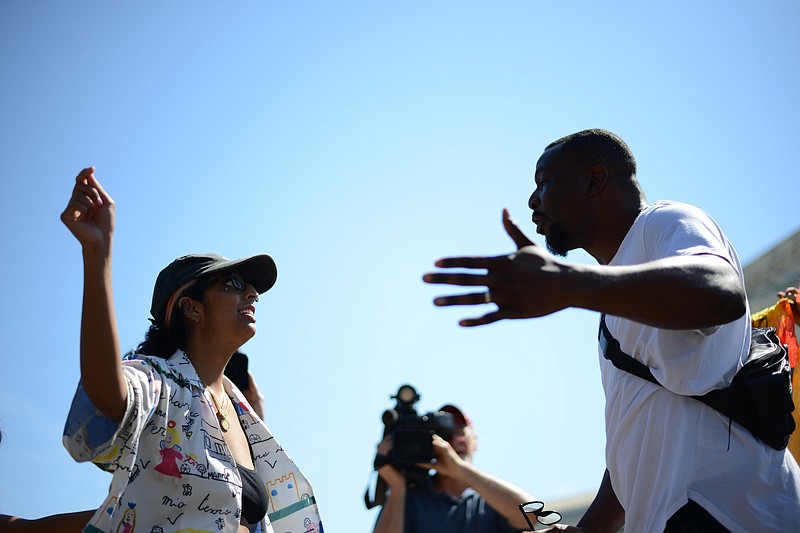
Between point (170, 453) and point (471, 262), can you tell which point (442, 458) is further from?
point (471, 262)

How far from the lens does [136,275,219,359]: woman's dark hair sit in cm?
437

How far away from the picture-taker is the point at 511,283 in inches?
86.7

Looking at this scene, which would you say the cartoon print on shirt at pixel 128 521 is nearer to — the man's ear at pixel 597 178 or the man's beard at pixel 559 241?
the man's beard at pixel 559 241

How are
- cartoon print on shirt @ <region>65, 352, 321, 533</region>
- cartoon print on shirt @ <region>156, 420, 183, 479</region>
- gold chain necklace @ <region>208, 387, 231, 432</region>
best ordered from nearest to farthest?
cartoon print on shirt @ <region>65, 352, 321, 533</region> → cartoon print on shirt @ <region>156, 420, 183, 479</region> → gold chain necklace @ <region>208, 387, 231, 432</region>

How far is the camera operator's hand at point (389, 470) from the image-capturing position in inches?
138

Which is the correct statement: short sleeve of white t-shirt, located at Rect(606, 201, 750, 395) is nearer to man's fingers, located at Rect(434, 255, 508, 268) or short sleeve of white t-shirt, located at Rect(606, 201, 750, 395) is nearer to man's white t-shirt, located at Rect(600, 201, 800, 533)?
man's white t-shirt, located at Rect(600, 201, 800, 533)

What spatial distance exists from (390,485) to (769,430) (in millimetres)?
1479

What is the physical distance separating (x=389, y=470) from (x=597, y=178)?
1454 millimetres

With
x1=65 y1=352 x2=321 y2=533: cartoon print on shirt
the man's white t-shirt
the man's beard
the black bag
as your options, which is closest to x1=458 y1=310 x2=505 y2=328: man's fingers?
the man's white t-shirt

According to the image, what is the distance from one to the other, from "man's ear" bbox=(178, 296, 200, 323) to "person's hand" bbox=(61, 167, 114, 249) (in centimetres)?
135

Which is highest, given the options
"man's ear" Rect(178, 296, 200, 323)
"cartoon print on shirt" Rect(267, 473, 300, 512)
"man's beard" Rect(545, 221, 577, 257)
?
"man's ear" Rect(178, 296, 200, 323)

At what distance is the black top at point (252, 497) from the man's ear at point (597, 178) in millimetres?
2019

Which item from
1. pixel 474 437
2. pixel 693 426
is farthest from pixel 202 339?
pixel 693 426

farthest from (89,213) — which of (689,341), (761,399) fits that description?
(761,399)
